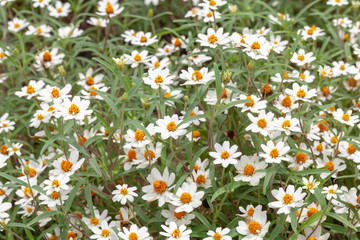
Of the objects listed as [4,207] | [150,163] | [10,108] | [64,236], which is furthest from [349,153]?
[10,108]

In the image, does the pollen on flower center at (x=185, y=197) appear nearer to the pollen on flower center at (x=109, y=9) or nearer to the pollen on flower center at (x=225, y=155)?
the pollen on flower center at (x=225, y=155)

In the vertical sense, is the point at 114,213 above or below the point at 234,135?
below

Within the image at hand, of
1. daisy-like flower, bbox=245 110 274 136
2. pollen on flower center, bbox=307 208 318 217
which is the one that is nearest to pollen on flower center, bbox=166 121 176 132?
daisy-like flower, bbox=245 110 274 136

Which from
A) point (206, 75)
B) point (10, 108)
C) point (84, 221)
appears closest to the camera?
point (206, 75)

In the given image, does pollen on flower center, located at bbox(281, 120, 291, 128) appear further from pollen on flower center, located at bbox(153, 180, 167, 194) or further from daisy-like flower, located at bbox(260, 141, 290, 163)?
pollen on flower center, located at bbox(153, 180, 167, 194)

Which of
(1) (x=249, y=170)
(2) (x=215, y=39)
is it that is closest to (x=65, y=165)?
(1) (x=249, y=170)

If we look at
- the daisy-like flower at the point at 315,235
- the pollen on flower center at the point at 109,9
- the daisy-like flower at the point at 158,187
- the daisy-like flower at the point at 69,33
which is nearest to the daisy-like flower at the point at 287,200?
the daisy-like flower at the point at 315,235

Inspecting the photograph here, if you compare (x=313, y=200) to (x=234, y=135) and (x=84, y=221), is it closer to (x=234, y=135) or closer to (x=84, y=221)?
(x=234, y=135)
